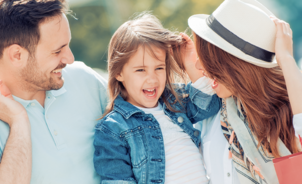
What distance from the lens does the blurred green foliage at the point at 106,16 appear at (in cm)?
1395

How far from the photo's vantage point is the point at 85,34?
1487cm

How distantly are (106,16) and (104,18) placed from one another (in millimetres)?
142

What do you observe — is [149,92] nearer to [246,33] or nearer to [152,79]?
[152,79]

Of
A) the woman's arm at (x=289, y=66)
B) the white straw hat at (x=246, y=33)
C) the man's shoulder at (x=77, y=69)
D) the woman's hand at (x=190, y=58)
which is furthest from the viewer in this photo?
the man's shoulder at (x=77, y=69)

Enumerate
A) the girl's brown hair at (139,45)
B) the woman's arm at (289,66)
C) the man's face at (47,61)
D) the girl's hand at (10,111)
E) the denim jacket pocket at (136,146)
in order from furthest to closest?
the girl's brown hair at (139,45) < the man's face at (47,61) < the denim jacket pocket at (136,146) < the girl's hand at (10,111) < the woman's arm at (289,66)

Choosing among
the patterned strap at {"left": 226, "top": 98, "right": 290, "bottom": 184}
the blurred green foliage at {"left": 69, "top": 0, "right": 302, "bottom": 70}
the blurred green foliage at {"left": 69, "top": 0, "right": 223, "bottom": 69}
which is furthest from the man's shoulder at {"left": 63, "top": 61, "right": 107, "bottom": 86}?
the blurred green foliage at {"left": 69, "top": 0, "right": 223, "bottom": 69}

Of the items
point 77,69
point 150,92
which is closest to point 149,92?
point 150,92

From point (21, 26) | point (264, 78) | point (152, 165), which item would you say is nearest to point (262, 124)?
point (264, 78)

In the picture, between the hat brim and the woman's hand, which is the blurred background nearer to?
the woman's hand

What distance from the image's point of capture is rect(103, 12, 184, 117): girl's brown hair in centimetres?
220

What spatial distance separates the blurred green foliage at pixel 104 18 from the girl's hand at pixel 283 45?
1253cm


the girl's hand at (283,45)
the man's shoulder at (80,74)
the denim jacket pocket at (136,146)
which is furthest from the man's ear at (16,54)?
the girl's hand at (283,45)

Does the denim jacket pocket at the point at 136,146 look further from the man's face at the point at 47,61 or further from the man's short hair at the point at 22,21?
the man's short hair at the point at 22,21

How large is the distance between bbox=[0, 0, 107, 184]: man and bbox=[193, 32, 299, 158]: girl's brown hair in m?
1.02
